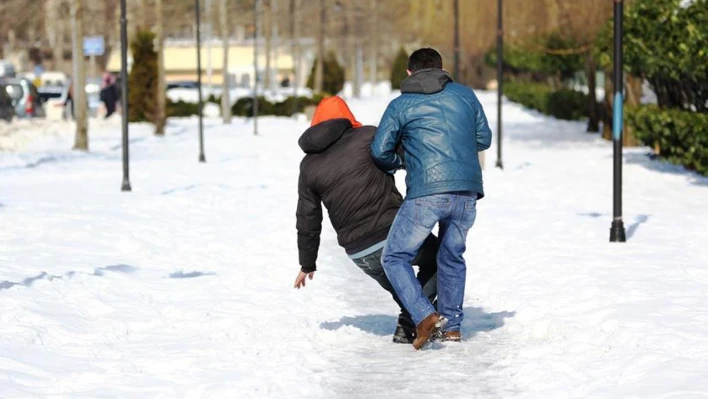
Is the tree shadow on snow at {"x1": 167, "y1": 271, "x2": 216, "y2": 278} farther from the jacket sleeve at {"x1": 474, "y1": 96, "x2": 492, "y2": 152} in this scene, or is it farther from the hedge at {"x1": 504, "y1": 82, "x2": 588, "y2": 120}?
the hedge at {"x1": 504, "y1": 82, "x2": 588, "y2": 120}

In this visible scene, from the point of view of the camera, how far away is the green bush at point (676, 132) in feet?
72.6

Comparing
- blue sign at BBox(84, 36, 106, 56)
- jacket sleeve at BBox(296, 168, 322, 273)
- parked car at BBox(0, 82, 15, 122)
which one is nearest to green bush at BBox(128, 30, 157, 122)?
blue sign at BBox(84, 36, 106, 56)

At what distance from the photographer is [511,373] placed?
7.90 meters

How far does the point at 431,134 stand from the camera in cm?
834

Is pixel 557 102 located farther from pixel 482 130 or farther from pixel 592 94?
pixel 482 130

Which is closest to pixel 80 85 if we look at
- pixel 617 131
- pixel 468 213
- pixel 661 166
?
pixel 661 166

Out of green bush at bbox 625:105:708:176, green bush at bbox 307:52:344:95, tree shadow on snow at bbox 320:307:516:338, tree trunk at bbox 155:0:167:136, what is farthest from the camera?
green bush at bbox 307:52:344:95

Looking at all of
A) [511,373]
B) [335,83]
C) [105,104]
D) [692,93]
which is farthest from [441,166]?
[335,83]

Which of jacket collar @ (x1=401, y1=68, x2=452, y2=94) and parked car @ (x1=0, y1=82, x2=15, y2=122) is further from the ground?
jacket collar @ (x1=401, y1=68, x2=452, y2=94)

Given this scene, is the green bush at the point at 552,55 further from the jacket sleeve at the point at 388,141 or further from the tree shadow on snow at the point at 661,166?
the jacket sleeve at the point at 388,141

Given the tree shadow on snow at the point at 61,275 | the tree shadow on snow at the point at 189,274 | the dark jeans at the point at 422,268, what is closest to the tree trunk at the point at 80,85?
the tree shadow on snow at the point at 61,275

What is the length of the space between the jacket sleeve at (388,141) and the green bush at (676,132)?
1401 cm

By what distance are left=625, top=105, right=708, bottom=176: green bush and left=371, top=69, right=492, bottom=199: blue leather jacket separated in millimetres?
13864

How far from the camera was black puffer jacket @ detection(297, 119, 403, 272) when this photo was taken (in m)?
8.53
